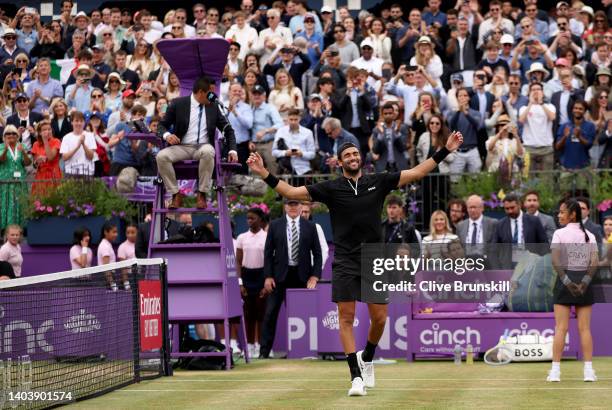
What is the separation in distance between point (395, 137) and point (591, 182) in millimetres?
3239

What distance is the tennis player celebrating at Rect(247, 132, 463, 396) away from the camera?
12.5 meters

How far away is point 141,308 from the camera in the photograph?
14.9 m

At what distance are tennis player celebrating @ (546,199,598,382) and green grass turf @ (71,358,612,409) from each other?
509 millimetres

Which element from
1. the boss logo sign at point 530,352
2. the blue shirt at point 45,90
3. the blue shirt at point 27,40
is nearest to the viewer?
the boss logo sign at point 530,352

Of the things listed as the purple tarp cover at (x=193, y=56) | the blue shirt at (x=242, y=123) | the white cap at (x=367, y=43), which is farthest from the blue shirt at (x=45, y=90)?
the purple tarp cover at (x=193, y=56)

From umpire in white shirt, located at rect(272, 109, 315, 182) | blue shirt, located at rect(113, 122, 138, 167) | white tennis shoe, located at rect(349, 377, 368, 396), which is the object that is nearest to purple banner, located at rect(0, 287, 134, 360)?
white tennis shoe, located at rect(349, 377, 368, 396)

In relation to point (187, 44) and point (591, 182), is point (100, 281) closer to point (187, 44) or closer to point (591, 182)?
point (187, 44)

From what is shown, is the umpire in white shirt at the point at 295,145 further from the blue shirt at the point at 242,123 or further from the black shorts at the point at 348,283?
the black shorts at the point at 348,283

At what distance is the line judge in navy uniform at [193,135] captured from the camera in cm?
1655

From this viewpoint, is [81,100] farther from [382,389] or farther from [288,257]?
[382,389]

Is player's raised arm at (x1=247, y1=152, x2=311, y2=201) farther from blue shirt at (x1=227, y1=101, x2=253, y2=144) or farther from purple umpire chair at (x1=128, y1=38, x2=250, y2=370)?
blue shirt at (x1=227, y1=101, x2=253, y2=144)

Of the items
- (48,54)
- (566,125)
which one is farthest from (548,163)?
(48,54)

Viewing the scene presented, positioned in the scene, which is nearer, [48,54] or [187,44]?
[187,44]

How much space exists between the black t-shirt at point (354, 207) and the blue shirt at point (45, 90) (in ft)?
43.5
